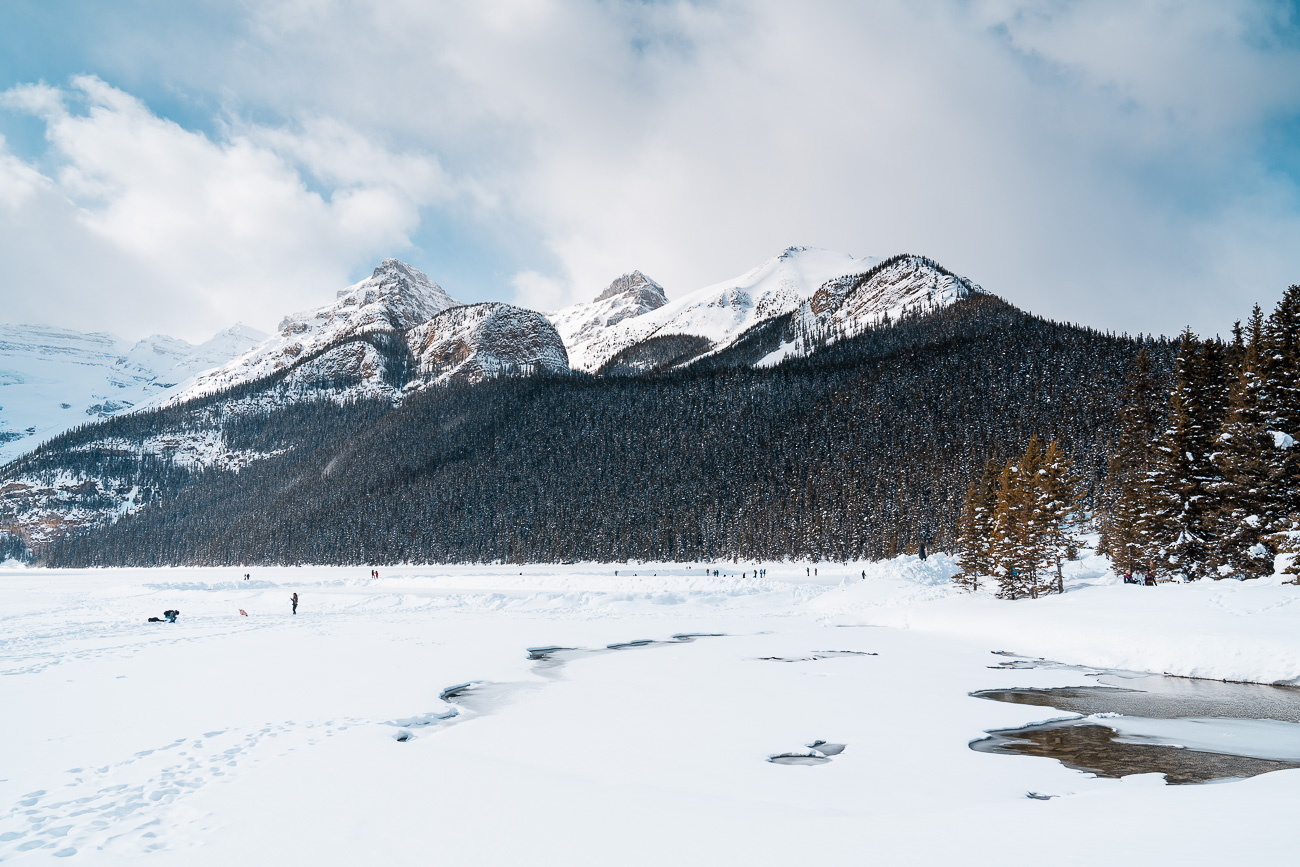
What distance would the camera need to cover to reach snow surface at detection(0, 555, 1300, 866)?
6.90 metres

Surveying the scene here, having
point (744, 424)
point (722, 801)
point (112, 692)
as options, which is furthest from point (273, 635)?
point (744, 424)

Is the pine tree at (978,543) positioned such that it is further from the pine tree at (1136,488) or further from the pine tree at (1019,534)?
the pine tree at (1136,488)

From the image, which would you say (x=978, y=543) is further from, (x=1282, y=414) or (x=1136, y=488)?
(x=1282, y=414)

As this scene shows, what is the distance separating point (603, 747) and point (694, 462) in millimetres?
119584

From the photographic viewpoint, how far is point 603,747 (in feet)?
37.7

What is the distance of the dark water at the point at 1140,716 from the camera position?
10.2m

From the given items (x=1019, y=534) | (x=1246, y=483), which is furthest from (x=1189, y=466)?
(x=1019, y=534)

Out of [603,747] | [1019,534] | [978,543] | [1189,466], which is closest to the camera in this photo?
[603,747]

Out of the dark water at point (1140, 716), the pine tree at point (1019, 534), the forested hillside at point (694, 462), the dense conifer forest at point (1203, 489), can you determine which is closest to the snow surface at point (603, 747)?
the dark water at point (1140, 716)

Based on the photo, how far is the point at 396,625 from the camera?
31172 mm

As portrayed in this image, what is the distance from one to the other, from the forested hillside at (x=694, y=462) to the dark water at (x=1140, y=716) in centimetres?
6663

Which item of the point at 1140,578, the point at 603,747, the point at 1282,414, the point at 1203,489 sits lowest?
the point at 1140,578

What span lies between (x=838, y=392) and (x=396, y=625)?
134m

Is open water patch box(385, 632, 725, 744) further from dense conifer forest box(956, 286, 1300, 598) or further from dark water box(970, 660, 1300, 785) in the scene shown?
dense conifer forest box(956, 286, 1300, 598)
